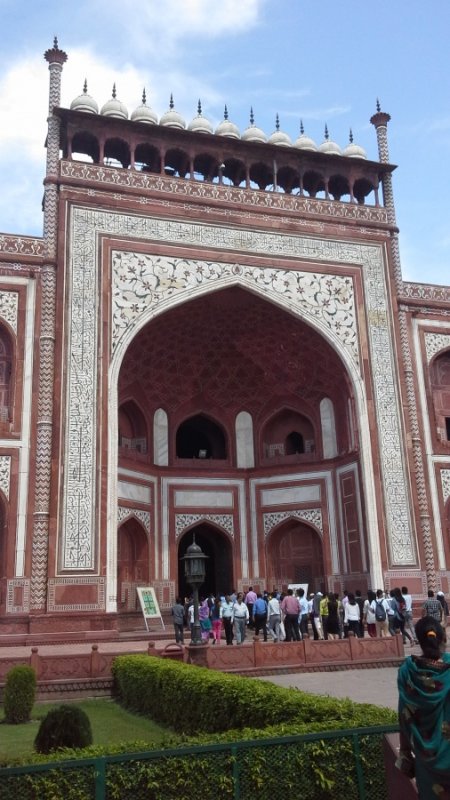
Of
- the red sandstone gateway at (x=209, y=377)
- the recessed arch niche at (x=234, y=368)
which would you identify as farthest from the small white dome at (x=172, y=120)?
the recessed arch niche at (x=234, y=368)

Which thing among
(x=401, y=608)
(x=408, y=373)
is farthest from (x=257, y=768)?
(x=408, y=373)

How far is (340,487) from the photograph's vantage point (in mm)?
16016

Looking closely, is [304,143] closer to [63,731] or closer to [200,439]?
[200,439]

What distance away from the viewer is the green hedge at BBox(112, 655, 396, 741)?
436cm

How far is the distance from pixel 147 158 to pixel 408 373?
283 inches

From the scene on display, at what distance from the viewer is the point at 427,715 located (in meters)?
2.86

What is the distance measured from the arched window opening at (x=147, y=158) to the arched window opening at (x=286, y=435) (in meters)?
6.11

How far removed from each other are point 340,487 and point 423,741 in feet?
43.6

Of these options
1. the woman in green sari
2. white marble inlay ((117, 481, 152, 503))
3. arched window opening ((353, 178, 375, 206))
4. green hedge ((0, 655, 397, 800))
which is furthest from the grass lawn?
arched window opening ((353, 178, 375, 206))

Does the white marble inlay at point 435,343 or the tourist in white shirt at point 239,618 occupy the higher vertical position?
the white marble inlay at point 435,343

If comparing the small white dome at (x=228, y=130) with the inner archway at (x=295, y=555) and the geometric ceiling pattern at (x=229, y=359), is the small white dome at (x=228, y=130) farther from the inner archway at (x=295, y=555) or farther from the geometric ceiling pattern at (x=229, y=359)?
the inner archway at (x=295, y=555)

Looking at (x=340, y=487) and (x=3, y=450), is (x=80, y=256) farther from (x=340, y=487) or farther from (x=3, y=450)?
(x=340, y=487)

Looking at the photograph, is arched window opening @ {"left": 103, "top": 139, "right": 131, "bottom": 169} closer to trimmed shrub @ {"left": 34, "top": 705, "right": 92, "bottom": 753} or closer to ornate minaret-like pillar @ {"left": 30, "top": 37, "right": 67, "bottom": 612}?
ornate minaret-like pillar @ {"left": 30, "top": 37, "right": 67, "bottom": 612}

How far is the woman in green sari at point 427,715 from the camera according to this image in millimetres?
2811
